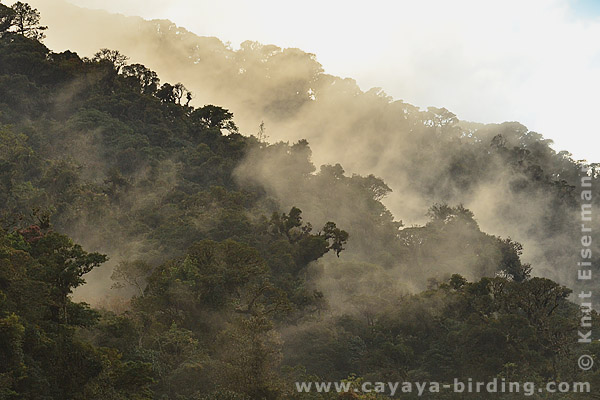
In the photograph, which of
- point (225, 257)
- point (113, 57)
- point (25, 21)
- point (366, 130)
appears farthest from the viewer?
point (366, 130)

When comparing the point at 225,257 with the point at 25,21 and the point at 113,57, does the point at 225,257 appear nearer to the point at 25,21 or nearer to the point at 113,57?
the point at 113,57

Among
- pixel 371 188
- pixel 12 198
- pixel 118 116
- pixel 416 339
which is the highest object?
pixel 118 116

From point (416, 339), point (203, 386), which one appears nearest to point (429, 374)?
point (416, 339)

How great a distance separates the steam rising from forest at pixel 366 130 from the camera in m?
109

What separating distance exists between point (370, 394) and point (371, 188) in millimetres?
52501

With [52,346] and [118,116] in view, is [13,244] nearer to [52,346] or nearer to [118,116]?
[52,346]

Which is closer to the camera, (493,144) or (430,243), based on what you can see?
(430,243)

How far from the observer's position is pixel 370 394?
126 ft

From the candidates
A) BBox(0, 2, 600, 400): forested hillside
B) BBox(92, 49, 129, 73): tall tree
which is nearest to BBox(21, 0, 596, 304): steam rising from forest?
BBox(0, 2, 600, 400): forested hillside

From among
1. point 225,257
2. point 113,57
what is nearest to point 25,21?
point 113,57

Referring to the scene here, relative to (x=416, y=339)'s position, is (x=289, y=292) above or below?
above

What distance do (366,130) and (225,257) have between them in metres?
77.0

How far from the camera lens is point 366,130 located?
121 m

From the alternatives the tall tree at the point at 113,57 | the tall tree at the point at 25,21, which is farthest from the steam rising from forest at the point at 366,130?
the tall tree at the point at 113,57
